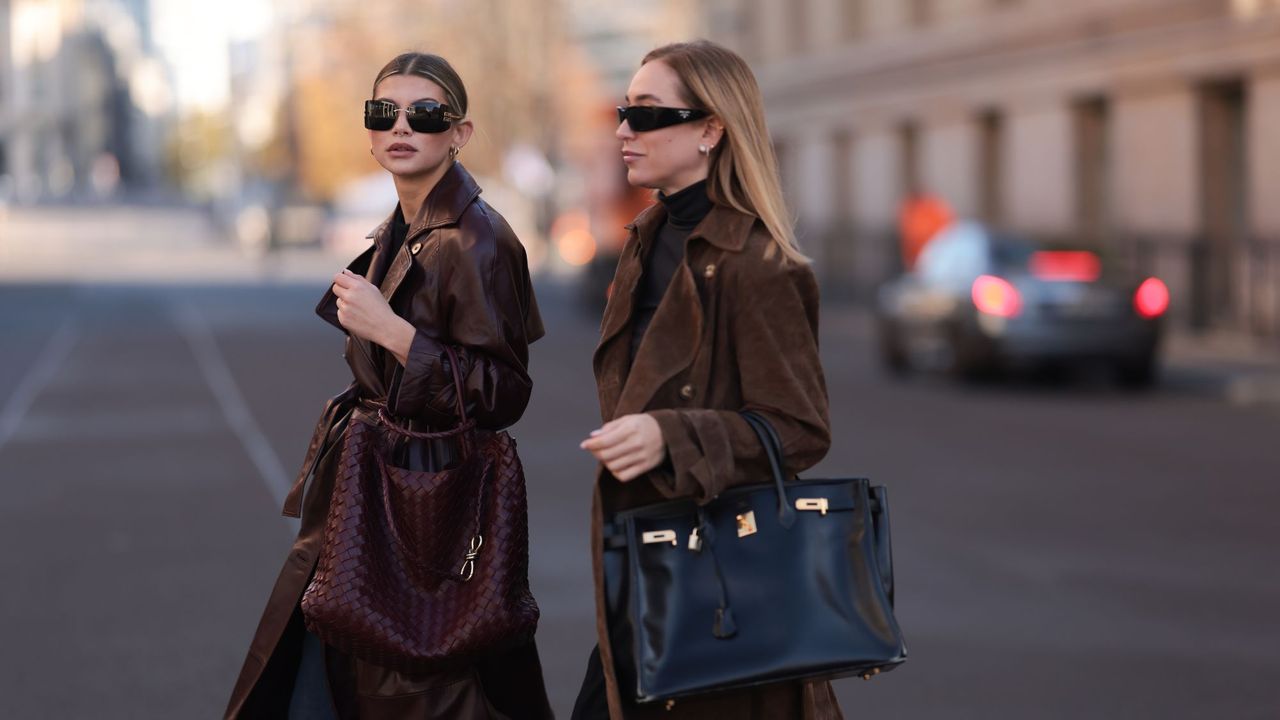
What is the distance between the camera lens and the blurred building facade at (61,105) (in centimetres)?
14812

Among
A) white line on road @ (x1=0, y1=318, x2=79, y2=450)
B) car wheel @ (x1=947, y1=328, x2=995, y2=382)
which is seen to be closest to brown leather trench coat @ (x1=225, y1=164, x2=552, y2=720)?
white line on road @ (x1=0, y1=318, x2=79, y2=450)

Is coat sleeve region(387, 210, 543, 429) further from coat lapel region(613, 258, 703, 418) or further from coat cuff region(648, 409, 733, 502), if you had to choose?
coat cuff region(648, 409, 733, 502)

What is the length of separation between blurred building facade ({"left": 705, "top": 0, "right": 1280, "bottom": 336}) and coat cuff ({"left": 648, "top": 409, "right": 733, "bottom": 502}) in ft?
51.0

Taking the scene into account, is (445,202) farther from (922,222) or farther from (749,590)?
(922,222)

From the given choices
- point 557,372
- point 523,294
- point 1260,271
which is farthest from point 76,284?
point 523,294

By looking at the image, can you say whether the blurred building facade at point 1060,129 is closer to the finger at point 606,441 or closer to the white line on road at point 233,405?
the white line on road at point 233,405

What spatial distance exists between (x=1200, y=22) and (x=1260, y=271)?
150 inches

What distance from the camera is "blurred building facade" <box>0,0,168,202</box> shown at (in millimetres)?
148125

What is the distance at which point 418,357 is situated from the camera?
3.98 m

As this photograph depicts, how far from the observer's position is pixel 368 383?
4.17m

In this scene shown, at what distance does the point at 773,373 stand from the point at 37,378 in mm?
17873

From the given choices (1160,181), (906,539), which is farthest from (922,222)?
(906,539)

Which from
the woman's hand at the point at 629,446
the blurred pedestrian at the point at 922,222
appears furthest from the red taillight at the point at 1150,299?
the woman's hand at the point at 629,446

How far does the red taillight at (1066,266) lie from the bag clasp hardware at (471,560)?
14.4m
